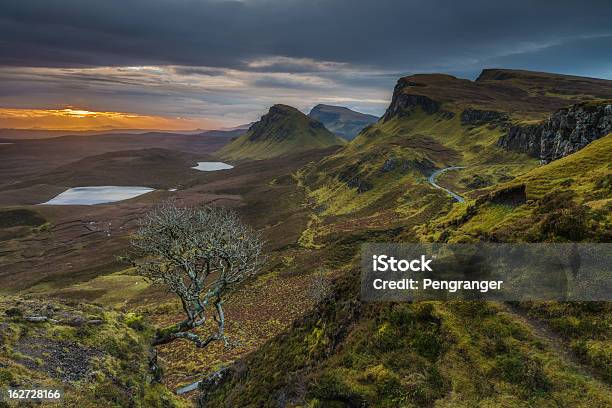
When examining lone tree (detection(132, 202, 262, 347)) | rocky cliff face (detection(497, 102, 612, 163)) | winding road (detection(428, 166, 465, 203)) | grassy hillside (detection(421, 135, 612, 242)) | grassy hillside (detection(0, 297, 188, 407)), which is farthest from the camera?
winding road (detection(428, 166, 465, 203))

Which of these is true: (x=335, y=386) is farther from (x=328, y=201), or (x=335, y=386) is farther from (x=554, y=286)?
(x=328, y=201)

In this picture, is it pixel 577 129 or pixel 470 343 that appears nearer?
pixel 470 343

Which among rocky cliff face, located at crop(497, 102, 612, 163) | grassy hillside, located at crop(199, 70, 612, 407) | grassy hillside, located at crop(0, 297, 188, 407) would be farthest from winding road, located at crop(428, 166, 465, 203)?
grassy hillside, located at crop(0, 297, 188, 407)

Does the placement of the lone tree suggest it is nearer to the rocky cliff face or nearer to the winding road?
the rocky cliff face

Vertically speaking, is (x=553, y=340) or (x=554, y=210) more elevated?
(x=554, y=210)

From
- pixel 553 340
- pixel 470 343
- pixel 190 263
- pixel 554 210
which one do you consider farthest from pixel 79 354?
pixel 554 210

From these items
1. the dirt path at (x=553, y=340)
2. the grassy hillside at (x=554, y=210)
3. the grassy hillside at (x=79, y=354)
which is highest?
the grassy hillside at (x=554, y=210)

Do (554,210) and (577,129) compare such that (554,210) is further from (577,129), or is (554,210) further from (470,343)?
(577,129)

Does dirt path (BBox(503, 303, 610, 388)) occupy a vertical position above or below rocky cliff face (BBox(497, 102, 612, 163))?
below

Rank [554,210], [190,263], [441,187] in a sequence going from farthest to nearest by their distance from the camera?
[441,187] < [554,210] < [190,263]

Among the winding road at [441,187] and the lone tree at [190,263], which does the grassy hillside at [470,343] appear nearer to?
the lone tree at [190,263]

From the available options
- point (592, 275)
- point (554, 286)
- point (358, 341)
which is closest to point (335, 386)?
point (358, 341)

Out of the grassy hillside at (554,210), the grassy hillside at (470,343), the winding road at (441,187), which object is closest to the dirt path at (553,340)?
the grassy hillside at (470,343)

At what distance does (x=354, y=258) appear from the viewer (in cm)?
9588
